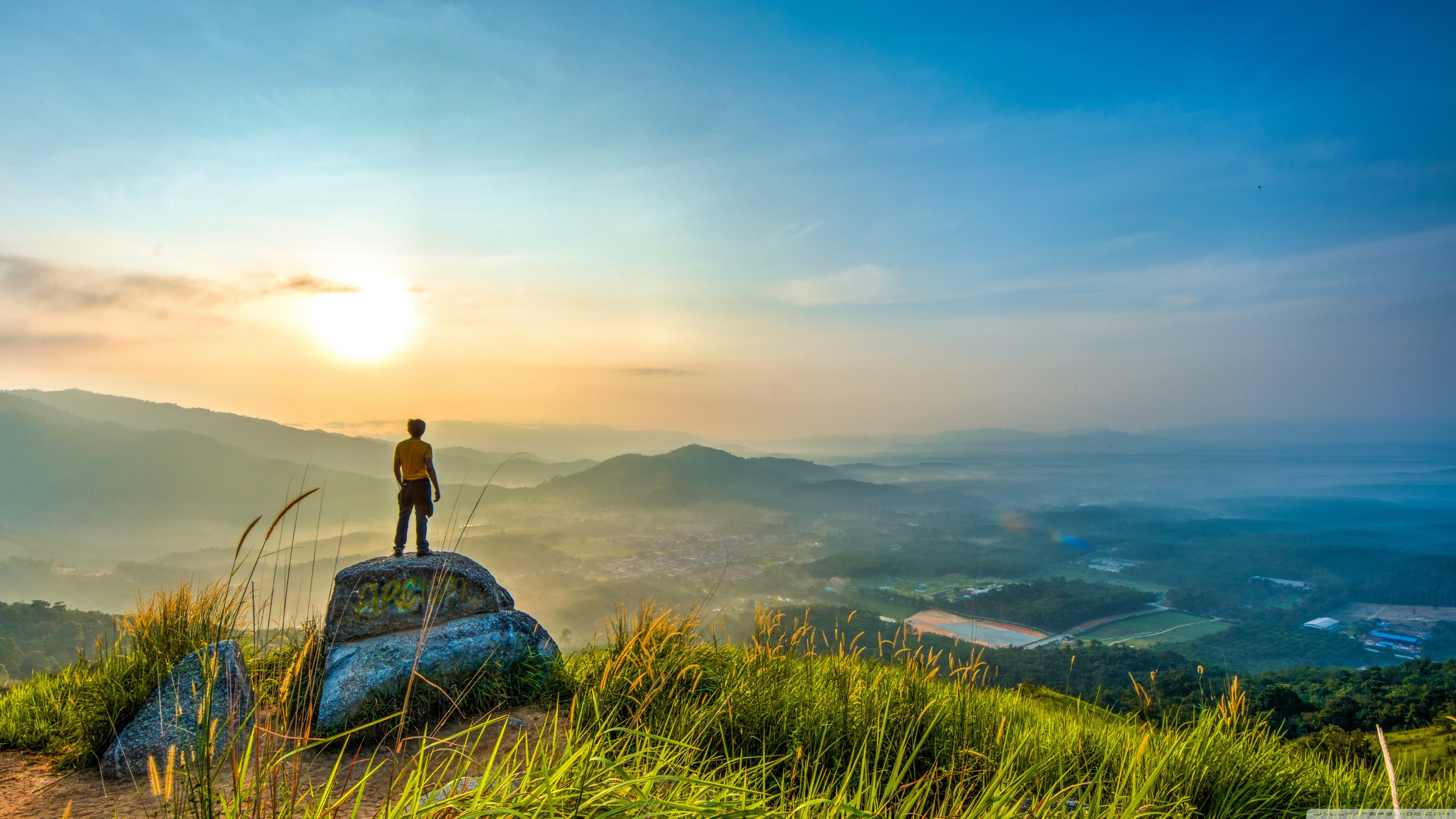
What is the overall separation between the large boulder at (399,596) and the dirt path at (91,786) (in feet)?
6.16

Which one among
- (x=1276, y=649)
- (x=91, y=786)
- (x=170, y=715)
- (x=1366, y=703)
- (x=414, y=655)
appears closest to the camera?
(x=91, y=786)

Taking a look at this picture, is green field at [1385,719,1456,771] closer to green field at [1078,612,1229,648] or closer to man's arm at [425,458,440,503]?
man's arm at [425,458,440,503]

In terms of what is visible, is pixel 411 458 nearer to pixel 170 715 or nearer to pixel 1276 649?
pixel 170 715

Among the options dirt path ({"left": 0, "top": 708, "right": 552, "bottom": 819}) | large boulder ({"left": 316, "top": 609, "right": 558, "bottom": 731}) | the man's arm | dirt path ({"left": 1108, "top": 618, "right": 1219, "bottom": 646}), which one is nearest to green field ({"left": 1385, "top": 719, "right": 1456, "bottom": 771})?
large boulder ({"left": 316, "top": 609, "right": 558, "bottom": 731})

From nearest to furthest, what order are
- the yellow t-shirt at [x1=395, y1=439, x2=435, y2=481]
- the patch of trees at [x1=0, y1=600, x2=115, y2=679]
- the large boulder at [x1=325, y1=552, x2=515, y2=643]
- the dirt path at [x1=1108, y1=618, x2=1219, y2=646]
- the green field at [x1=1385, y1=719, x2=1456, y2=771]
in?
the large boulder at [x1=325, y1=552, x2=515, y2=643] < the green field at [x1=1385, y1=719, x2=1456, y2=771] < the yellow t-shirt at [x1=395, y1=439, x2=435, y2=481] < the patch of trees at [x1=0, y1=600, x2=115, y2=679] < the dirt path at [x1=1108, y1=618, x2=1219, y2=646]

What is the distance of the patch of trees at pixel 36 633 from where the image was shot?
89.2ft

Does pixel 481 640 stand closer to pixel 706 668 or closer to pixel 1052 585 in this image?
pixel 706 668

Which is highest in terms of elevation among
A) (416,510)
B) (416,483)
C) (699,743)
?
(416,483)

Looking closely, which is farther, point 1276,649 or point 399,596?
point 1276,649

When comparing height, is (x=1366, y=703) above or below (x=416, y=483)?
below

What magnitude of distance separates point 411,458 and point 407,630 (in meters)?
2.63

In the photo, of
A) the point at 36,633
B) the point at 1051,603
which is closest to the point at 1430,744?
the point at 36,633

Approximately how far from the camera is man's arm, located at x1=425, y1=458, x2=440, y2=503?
9.85 metres

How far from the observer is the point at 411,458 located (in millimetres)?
9742
